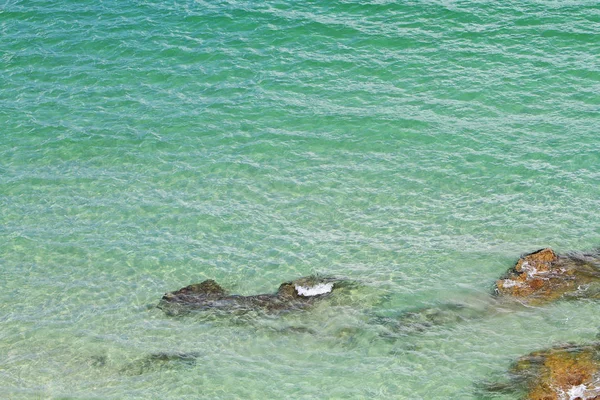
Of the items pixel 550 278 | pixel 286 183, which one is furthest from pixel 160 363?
pixel 550 278

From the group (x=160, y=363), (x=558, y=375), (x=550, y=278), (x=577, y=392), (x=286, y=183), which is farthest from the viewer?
(x=286, y=183)

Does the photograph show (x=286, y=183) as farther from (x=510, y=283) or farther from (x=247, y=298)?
(x=510, y=283)

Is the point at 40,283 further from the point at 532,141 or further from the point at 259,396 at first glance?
the point at 532,141

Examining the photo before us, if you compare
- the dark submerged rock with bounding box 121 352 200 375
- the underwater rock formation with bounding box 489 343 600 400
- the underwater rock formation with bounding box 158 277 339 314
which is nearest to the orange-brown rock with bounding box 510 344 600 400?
the underwater rock formation with bounding box 489 343 600 400

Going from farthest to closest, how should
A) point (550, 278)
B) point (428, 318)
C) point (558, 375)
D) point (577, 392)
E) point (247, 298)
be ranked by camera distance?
point (247, 298) → point (550, 278) → point (428, 318) → point (558, 375) → point (577, 392)

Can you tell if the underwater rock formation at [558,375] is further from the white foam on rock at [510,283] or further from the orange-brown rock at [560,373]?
the white foam on rock at [510,283]

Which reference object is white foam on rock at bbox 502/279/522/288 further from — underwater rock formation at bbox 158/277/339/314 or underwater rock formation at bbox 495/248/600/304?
underwater rock formation at bbox 158/277/339/314
